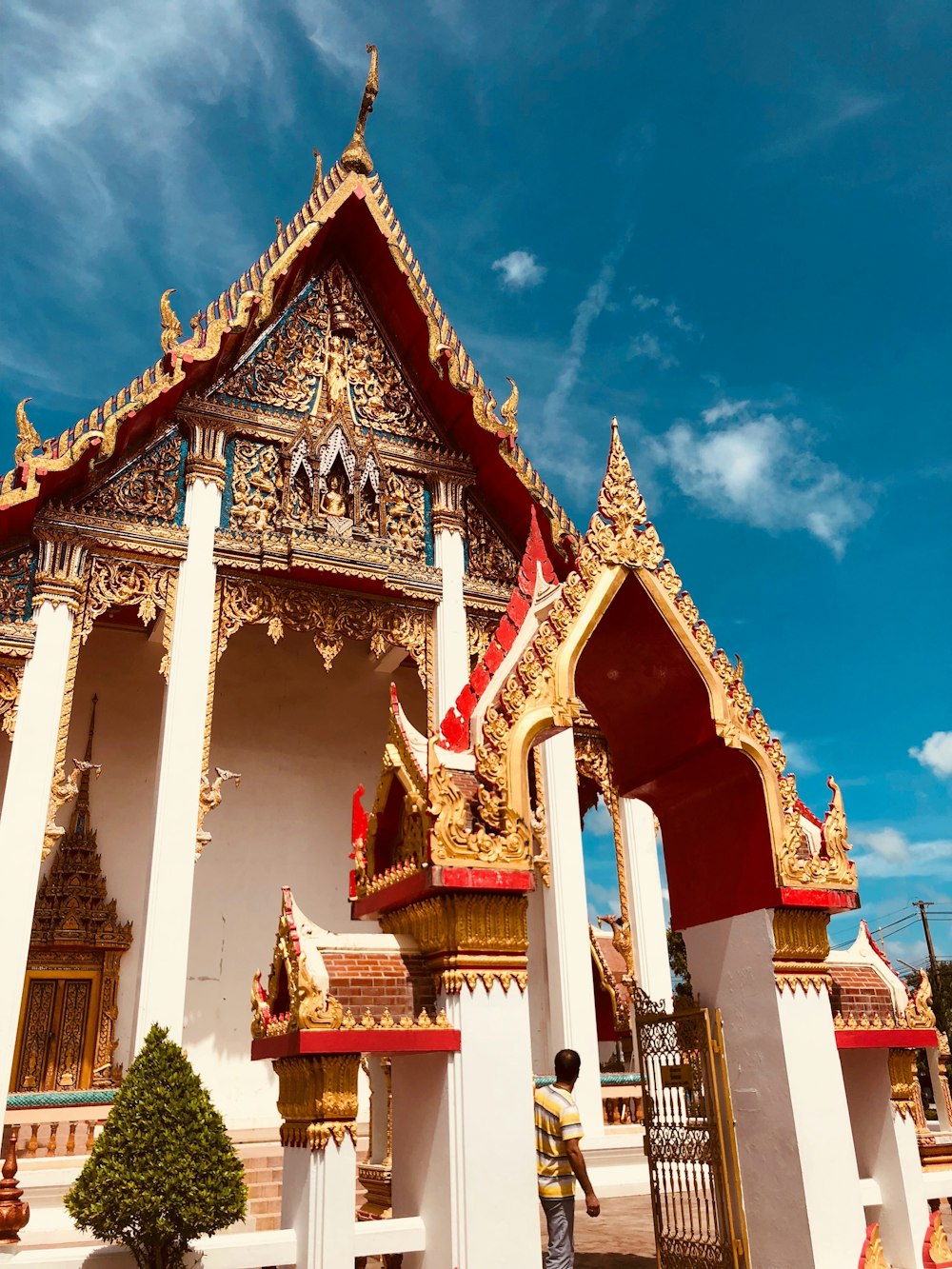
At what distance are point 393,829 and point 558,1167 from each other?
1.54 m

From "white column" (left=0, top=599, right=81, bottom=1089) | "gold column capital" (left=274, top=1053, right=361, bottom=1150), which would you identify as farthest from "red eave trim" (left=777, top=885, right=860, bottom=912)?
"white column" (left=0, top=599, right=81, bottom=1089)

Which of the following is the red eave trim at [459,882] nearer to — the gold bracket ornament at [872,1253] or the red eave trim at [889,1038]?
the red eave trim at [889,1038]

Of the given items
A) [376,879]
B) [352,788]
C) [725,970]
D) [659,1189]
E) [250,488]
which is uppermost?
[250,488]

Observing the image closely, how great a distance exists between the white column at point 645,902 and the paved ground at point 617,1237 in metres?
1.85

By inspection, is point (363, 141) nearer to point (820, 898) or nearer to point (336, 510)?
point (336, 510)

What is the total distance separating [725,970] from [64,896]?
7.73 meters

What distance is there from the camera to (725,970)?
4.85 m

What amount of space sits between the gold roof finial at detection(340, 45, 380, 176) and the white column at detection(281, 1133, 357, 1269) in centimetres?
997

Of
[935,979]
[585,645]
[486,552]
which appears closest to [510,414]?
[486,552]

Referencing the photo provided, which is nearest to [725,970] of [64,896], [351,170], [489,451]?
[489,451]

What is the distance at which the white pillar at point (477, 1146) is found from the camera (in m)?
3.69

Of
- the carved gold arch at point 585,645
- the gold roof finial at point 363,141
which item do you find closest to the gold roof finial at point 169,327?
the gold roof finial at point 363,141

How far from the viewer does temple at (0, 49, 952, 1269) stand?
13.1 feet

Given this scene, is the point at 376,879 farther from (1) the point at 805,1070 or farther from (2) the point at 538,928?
(2) the point at 538,928
